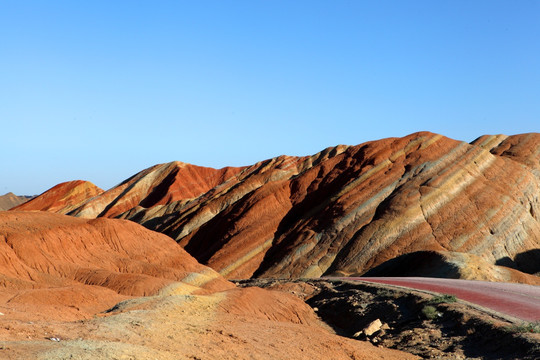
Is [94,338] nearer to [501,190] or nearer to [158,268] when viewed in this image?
[158,268]

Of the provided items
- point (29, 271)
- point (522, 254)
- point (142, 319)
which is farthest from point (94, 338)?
point (522, 254)

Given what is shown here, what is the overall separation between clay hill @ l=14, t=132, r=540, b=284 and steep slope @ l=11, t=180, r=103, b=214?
59742 mm

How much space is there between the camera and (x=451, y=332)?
67.3 ft

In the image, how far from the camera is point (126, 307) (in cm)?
2089

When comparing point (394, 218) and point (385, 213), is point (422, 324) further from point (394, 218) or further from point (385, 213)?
point (385, 213)

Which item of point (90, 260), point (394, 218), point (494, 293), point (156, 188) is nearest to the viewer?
point (494, 293)

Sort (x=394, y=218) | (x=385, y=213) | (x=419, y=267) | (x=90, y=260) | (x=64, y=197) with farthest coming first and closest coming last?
1. (x=64, y=197)
2. (x=385, y=213)
3. (x=394, y=218)
4. (x=419, y=267)
5. (x=90, y=260)

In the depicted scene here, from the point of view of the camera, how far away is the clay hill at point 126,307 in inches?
541

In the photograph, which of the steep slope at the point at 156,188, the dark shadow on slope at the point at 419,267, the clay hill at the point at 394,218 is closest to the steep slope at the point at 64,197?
the steep slope at the point at 156,188

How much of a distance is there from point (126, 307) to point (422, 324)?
10677 millimetres

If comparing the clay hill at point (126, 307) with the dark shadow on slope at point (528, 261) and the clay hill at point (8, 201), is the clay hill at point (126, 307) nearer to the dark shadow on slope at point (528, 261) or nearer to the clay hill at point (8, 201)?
the dark shadow on slope at point (528, 261)

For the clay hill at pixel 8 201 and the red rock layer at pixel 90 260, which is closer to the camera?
the red rock layer at pixel 90 260

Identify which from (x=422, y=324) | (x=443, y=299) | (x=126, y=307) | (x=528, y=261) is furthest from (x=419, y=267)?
(x=126, y=307)

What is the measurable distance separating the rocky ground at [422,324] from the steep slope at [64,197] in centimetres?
9430
